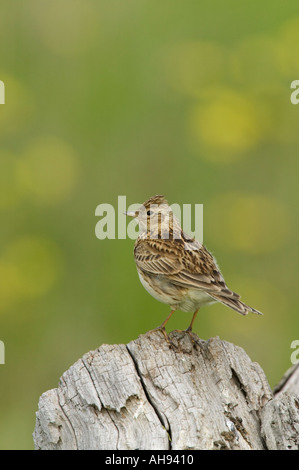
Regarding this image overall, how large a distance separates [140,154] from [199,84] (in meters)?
1.71

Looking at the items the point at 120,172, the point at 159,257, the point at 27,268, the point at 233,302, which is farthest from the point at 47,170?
the point at 233,302

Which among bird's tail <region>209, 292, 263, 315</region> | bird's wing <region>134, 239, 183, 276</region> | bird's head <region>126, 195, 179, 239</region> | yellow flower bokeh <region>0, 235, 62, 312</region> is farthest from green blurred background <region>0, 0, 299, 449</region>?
bird's tail <region>209, 292, 263, 315</region>

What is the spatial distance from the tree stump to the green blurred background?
11.0 ft

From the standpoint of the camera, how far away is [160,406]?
5.25m

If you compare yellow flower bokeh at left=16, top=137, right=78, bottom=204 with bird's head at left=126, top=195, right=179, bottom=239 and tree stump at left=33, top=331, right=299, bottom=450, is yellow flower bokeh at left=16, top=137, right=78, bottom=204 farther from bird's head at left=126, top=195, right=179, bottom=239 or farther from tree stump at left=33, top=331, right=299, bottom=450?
tree stump at left=33, top=331, right=299, bottom=450

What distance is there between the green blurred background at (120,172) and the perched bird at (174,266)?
207 centimetres

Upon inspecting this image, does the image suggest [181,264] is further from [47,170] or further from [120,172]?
[47,170]

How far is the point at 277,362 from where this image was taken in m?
9.34

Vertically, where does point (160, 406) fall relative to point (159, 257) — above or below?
below

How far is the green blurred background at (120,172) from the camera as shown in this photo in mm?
9461

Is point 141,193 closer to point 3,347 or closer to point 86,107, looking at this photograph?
point 86,107

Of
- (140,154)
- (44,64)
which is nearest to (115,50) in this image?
(44,64)

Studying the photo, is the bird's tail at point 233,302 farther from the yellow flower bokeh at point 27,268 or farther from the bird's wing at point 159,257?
the yellow flower bokeh at point 27,268

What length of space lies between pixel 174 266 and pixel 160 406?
164cm
